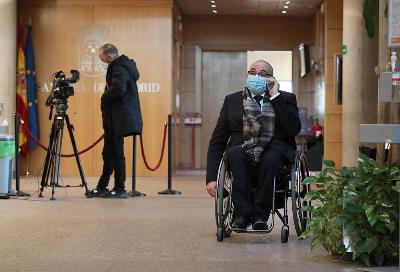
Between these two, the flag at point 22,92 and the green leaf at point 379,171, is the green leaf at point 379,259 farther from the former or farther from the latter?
the flag at point 22,92

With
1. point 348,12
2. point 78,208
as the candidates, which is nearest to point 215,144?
point 78,208

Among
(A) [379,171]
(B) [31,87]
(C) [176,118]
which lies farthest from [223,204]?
(C) [176,118]

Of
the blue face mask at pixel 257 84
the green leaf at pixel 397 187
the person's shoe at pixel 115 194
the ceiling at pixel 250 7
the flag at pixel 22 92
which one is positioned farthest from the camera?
the ceiling at pixel 250 7

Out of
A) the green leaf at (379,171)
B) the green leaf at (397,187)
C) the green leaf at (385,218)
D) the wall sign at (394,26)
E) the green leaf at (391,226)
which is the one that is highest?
the wall sign at (394,26)

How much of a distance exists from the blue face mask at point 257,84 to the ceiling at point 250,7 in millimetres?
9669

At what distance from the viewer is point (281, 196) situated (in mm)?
5840

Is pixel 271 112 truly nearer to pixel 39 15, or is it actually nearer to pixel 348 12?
pixel 348 12

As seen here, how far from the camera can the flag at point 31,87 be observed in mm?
13766

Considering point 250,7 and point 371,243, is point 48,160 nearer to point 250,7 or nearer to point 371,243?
point 371,243

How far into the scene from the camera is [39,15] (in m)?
14.0

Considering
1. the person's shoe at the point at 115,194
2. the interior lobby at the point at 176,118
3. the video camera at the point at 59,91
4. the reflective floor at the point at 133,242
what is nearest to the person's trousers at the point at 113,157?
the person's shoe at the point at 115,194

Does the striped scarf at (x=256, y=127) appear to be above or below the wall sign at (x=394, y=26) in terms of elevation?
below

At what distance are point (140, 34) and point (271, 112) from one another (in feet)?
27.5

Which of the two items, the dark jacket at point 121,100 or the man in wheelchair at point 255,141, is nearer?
the man in wheelchair at point 255,141
